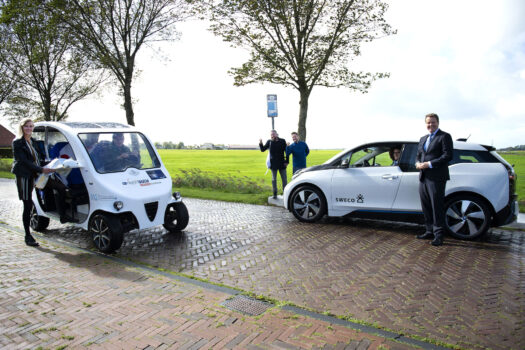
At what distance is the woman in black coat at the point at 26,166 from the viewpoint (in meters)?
5.71

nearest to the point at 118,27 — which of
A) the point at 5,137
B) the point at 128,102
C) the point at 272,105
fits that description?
the point at 128,102

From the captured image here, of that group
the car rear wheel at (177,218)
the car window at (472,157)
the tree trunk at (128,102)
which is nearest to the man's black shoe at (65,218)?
the car rear wheel at (177,218)

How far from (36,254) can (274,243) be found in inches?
143

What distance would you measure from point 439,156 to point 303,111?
30.2ft

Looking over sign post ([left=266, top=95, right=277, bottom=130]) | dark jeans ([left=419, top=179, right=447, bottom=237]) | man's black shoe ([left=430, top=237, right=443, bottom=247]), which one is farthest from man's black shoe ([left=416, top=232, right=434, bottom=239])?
sign post ([left=266, top=95, right=277, bottom=130])

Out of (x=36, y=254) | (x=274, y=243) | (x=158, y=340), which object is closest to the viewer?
(x=158, y=340)

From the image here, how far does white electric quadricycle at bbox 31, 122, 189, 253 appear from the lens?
5.60 metres

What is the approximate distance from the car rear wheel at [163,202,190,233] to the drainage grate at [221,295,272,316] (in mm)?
2970

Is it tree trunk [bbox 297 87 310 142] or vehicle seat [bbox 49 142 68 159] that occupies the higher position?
tree trunk [bbox 297 87 310 142]

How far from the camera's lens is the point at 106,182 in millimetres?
5652

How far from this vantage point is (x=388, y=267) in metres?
4.75

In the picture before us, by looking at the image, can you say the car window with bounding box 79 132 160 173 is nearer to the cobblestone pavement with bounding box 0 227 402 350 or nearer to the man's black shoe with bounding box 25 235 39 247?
the man's black shoe with bounding box 25 235 39 247

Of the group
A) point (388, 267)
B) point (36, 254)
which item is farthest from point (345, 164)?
point (36, 254)

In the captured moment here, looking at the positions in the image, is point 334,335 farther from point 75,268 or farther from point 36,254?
point 36,254
